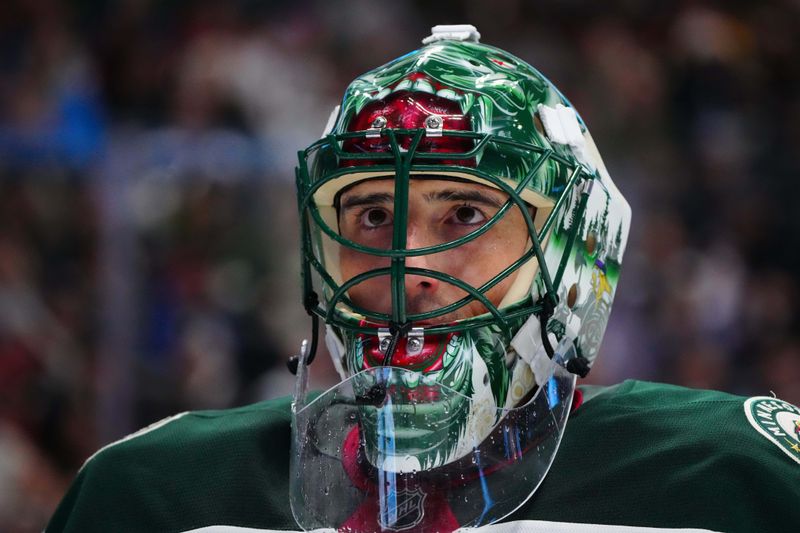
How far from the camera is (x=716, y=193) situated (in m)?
4.39

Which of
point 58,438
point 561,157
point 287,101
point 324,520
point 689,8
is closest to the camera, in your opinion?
point 324,520

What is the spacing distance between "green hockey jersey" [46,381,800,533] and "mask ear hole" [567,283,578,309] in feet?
0.53

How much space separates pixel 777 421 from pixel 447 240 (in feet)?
1.89

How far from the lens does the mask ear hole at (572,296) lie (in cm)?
185

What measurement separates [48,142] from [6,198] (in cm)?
25

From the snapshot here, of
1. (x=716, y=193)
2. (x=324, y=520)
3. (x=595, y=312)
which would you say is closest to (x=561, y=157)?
(x=595, y=312)

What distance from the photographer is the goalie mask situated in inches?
65.4

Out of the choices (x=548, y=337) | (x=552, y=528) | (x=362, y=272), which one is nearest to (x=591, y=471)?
(x=552, y=528)

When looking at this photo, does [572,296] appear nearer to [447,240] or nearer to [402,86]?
[447,240]

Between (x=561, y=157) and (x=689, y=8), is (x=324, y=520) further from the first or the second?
(x=689, y=8)

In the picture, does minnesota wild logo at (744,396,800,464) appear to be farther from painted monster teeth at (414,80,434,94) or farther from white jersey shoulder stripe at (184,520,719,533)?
painted monster teeth at (414,80,434,94)

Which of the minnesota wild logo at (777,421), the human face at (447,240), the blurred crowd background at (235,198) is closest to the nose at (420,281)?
the human face at (447,240)

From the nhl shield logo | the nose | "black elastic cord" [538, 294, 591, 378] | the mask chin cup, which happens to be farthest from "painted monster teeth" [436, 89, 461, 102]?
the nhl shield logo

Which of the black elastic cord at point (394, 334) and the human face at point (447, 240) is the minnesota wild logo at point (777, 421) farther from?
the black elastic cord at point (394, 334)
